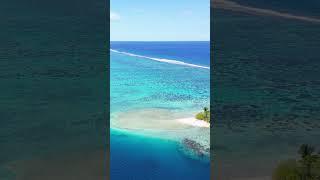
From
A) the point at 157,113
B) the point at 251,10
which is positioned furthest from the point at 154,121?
the point at 251,10

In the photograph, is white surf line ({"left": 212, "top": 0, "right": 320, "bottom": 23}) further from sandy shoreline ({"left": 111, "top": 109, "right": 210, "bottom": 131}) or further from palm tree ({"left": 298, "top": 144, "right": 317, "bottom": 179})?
sandy shoreline ({"left": 111, "top": 109, "right": 210, "bottom": 131})

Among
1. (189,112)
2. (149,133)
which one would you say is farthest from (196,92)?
(149,133)

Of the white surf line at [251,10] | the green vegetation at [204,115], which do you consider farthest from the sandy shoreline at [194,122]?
the white surf line at [251,10]

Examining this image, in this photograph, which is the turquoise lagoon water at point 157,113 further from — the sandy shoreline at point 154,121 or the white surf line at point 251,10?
the white surf line at point 251,10

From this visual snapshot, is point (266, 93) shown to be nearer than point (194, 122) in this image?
Yes

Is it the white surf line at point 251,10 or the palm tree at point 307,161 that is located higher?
the white surf line at point 251,10

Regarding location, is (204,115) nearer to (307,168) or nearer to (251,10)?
(251,10)

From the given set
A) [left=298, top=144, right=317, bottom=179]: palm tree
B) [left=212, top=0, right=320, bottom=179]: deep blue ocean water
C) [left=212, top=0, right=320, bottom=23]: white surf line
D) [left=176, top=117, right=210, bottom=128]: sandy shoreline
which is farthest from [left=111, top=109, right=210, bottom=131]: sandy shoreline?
[left=298, top=144, right=317, bottom=179]: palm tree

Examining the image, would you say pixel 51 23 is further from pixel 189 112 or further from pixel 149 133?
pixel 189 112
